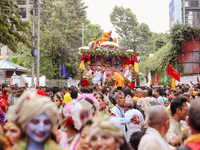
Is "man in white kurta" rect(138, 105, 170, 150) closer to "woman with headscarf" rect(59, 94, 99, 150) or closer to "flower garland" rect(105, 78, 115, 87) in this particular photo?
"woman with headscarf" rect(59, 94, 99, 150)

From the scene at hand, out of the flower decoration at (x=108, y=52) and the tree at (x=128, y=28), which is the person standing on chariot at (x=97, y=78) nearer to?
the flower decoration at (x=108, y=52)

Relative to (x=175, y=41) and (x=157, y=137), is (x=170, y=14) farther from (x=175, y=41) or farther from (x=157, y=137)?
(x=157, y=137)

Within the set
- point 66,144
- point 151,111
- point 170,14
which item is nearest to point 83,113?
point 66,144

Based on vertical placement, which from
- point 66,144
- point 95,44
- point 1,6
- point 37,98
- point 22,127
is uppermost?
point 1,6

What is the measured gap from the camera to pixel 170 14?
33.5 metres

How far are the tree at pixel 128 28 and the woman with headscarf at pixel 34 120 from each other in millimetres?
49164

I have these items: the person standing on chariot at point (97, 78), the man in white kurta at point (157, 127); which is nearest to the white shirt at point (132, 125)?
the man in white kurta at point (157, 127)

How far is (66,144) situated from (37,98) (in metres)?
1.22

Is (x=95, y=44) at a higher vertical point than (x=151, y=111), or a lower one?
higher

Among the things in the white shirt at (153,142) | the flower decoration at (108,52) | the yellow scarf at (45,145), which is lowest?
the white shirt at (153,142)

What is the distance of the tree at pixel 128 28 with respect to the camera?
51.4m

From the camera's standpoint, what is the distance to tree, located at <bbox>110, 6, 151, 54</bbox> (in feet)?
169

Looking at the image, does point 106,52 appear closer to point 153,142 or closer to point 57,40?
point 153,142

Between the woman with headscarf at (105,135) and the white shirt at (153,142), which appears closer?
the woman with headscarf at (105,135)
